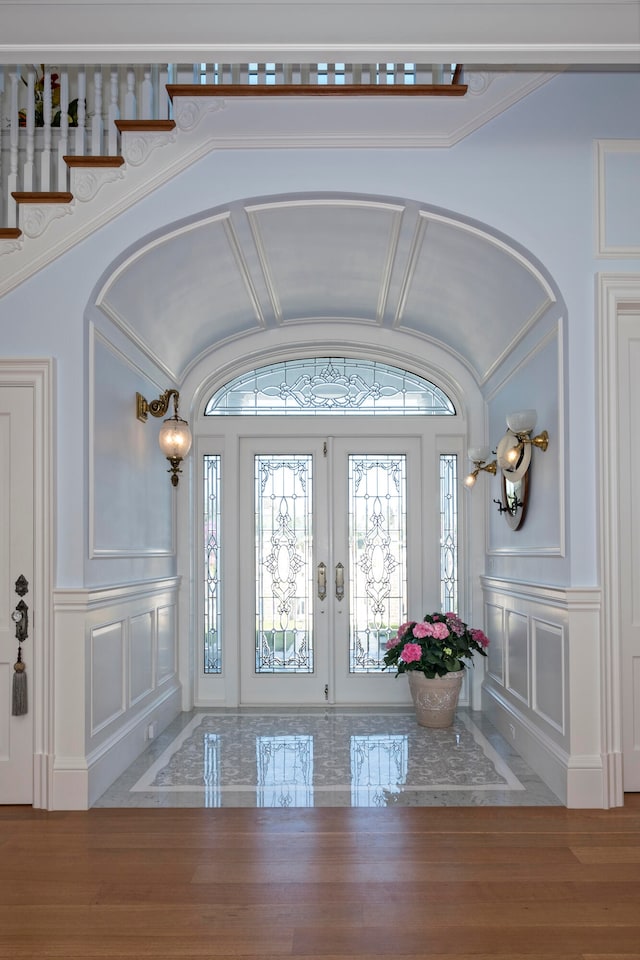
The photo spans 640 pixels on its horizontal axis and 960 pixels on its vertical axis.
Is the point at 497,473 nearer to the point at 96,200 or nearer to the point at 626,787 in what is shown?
the point at 626,787

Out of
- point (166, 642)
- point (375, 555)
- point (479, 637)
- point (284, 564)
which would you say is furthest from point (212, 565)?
point (479, 637)

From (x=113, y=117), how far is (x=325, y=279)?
1.73 metres

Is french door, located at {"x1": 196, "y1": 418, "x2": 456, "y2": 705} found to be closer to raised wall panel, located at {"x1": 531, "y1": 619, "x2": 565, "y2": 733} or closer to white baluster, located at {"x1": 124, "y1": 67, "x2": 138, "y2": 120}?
raised wall panel, located at {"x1": 531, "y1": 619, "x2": 565, "y2": 733}

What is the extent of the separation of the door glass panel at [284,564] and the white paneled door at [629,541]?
287 cm

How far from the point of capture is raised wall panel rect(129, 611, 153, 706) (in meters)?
4.90

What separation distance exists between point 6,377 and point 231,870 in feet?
8.29

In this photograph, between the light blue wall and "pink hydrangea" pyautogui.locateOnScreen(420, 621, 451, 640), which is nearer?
the light blue wall

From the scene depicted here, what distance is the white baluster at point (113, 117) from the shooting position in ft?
13.8

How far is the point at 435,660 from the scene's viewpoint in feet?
17.7

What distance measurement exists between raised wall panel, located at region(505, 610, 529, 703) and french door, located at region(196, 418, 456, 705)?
122 cm

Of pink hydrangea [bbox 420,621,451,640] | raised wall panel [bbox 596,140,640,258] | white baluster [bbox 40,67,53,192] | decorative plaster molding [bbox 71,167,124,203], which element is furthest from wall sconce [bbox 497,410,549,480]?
white baluster [bbox 40,67,53,192]

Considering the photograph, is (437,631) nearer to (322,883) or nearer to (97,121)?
(322,883)

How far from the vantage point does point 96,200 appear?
4.08 m
